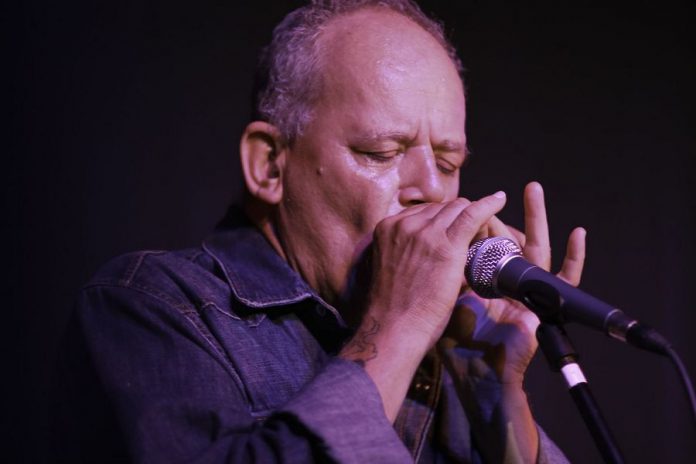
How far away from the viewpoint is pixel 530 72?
2725mm

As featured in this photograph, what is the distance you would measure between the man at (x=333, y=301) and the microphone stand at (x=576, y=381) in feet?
0.66

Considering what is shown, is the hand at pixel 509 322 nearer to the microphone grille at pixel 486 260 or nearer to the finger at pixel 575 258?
the finger at pixel 575 258

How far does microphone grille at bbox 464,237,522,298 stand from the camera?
1.20 metres

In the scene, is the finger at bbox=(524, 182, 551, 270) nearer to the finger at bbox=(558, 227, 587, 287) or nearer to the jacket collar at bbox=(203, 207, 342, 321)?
the finger at bbox=(558, 227, 587, 287)

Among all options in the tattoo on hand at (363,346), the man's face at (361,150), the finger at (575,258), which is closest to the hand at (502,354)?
the finger at (575,258)

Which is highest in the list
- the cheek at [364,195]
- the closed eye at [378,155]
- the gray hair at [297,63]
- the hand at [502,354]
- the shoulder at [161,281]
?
the gray hair at [297,63]

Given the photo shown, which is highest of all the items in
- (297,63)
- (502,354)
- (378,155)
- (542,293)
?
(297,63)

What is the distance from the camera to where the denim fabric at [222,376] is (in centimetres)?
105

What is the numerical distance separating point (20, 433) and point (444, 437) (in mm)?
1051

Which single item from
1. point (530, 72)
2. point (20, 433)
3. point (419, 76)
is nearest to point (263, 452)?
point (419, 76)

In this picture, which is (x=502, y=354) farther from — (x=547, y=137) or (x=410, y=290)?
(x=547, y=137)

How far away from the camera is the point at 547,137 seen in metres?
2.70

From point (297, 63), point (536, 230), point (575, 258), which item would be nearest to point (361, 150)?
point (297, 63)

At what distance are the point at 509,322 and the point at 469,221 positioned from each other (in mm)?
429
